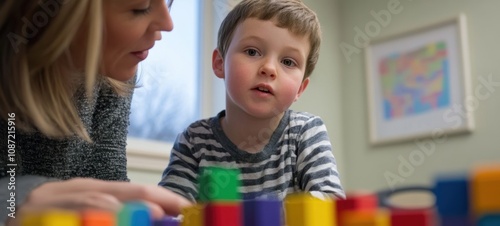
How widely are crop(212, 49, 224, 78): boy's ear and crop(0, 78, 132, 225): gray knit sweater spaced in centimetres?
19

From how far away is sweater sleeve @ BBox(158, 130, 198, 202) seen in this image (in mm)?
947

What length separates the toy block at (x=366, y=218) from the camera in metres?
0.37

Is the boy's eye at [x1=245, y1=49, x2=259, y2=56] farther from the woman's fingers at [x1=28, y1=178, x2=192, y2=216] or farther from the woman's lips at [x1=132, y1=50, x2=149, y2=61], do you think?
the woman's fingers at [x1=28, y1=178, x2=192, y2=216]

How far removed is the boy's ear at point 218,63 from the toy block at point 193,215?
75 cm

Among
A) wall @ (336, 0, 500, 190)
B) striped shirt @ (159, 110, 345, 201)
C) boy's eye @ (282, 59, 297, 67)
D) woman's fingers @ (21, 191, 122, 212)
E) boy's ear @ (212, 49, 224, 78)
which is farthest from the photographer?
wall @ (336, 0, 500, 190)

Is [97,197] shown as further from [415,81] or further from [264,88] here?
[415,81]

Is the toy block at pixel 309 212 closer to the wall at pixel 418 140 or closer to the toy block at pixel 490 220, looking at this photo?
the toy block at pixel 490 220

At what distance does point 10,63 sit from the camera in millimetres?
742

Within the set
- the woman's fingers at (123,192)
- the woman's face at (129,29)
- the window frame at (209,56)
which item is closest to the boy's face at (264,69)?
the woman's face at (129,29)

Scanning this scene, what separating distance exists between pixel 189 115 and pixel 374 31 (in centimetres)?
100

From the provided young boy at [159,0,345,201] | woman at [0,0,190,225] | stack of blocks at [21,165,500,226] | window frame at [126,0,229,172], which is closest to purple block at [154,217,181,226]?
stack of blocks at [21,165,500,226]

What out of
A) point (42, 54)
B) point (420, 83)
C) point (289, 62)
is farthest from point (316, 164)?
point (420, 83)

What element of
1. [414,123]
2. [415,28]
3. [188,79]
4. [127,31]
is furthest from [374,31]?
[127,31]

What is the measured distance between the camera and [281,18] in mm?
1040
